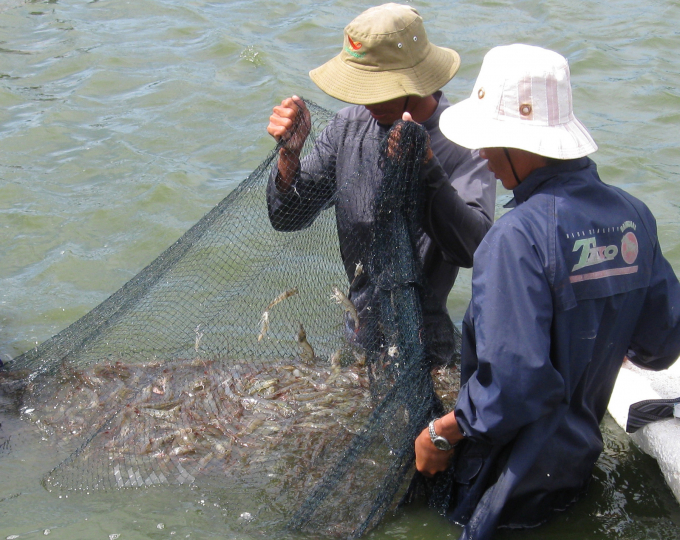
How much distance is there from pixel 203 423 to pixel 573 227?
2.40 m

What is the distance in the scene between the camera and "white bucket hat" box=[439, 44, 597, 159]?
2688 mm

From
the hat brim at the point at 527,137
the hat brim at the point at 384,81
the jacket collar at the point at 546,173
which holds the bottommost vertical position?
the jacket collar at the point at 546,173

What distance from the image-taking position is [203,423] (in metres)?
4.11

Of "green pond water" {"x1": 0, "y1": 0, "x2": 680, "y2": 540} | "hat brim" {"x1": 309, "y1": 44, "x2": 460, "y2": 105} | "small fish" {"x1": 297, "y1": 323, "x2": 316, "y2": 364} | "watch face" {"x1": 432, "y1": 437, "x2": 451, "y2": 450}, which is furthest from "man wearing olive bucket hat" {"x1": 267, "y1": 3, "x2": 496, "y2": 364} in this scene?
"green pond water" {"x1": 0, "y1": 0, "x2": 680, "y2": 540}

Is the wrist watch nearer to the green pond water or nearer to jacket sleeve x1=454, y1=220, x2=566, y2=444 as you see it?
jacket sleeve x1=454, y1=220, x2=566, y2=444

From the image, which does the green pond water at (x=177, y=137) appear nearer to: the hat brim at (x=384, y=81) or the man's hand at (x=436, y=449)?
the man's hand at (x=436, y=449)

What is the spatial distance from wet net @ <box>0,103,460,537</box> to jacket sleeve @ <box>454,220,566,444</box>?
764 millimetres

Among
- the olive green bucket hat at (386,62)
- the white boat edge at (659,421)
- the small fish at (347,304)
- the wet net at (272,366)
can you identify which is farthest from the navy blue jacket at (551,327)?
the small fish at (347,304)

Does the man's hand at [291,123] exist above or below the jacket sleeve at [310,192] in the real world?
above

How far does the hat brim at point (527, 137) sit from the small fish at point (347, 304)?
1629 millimetres

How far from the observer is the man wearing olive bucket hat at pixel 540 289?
264cm

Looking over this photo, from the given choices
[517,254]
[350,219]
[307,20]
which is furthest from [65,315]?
[307,20]

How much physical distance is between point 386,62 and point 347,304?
4.64 feet

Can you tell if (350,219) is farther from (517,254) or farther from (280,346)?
(517,254)
